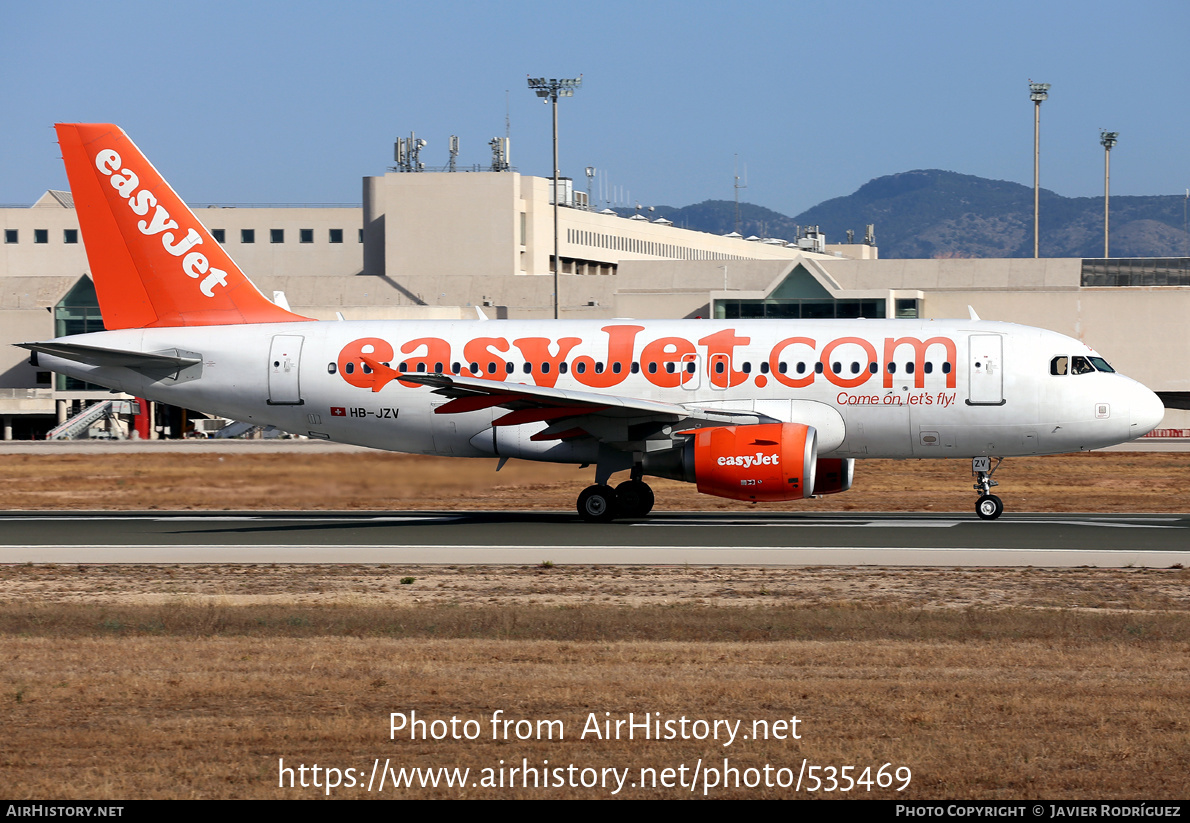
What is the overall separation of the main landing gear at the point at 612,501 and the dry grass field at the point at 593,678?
23.3 ft

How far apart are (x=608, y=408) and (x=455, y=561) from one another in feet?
18.0

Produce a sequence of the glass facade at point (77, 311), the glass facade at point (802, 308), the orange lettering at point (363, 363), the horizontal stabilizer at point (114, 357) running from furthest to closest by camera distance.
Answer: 1. the glass facade at point (77, 311)
2. the glass facade at point (802, 308)
3. the orange lettering at point (363, 363)
4. the horizontal stabilizer at point (114, 357)

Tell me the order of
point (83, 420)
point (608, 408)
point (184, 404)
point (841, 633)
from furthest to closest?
point (83, 420) < point (184, 404) < point (608, 408) < point (841, 633)

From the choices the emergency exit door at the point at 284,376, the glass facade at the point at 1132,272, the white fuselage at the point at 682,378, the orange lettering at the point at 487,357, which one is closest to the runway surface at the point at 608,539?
the white fuselage at the point at 682,378

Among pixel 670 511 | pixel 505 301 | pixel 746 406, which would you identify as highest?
pixel 505 301

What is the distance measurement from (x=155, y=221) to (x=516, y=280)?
65311 millimetres

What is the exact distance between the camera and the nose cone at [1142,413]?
2622 cm

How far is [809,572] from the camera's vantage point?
63.5 feet

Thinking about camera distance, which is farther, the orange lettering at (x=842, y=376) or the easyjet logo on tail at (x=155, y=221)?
the easyjet logo on tail at (x=155, y=221)

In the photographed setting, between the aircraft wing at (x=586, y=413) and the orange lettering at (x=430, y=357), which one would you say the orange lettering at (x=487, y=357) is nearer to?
the orange lettering at (x=430, y=357)

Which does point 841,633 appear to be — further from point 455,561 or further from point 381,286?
point 381,286

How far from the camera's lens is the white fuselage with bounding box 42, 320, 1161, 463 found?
26.4m

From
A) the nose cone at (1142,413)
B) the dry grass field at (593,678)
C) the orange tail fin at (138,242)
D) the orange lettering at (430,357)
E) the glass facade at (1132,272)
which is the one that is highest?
the glass facade at (1132,272)

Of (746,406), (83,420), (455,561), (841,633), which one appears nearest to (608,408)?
(746,406)
